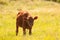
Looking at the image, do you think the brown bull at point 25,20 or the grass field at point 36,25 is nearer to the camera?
the grass field at point 36,25

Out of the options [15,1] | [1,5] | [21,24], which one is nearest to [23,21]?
[21,24]

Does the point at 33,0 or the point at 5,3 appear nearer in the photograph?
the point at 5,3

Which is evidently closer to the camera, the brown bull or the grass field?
the grass field

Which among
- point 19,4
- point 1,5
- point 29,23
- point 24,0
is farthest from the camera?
point 24,0

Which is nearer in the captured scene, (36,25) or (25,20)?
(25,20)

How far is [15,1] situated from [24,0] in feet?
3.91

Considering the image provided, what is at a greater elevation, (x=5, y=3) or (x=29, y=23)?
(x=29, y=23)

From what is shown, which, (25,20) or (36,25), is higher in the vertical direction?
(25,20)

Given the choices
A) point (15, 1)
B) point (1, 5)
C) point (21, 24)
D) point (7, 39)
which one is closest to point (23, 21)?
point (21, 24)

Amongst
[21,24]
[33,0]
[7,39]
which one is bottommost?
[33,0]

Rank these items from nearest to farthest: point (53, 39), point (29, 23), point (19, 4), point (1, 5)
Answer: point (53, 39) → point (29, 23) → point (1, 5) → point (19, 4)

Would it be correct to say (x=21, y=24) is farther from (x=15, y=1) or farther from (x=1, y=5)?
(x=15, y=1)

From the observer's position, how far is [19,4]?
32.7 meters

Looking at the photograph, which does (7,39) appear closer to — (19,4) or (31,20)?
(31,20)
